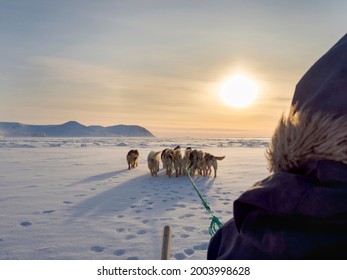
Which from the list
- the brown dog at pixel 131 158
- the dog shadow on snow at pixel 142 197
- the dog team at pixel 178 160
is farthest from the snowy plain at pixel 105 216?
the brown dog at pixel 131 158

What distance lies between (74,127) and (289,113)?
165m

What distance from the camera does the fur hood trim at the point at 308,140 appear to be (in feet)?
3.00

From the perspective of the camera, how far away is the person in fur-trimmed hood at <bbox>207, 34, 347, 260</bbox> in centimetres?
86

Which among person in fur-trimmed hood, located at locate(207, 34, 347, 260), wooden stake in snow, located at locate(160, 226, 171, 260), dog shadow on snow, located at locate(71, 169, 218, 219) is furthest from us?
dog shadow on snow, located at locate(71, 169, 218, 219)

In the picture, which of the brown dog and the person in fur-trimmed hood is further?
the brown dog

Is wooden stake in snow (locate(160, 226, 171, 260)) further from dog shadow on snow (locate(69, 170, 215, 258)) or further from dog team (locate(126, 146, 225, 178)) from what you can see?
dog team (locate(126, 146, 225, 178))

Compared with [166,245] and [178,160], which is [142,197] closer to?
[178,160]

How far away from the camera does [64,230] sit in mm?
4496

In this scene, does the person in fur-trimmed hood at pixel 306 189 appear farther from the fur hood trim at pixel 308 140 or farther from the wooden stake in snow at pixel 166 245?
the wooden stake in snow at pixel 166 245

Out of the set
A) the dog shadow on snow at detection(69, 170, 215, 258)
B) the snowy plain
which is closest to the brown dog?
the snowy plain

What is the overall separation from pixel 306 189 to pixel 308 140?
180 millimetres
